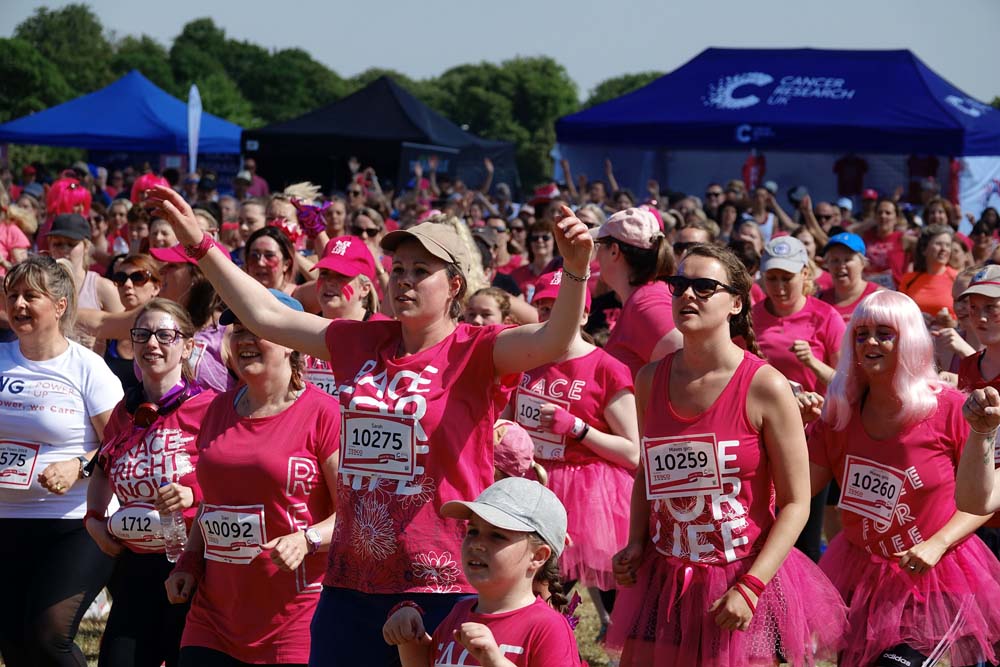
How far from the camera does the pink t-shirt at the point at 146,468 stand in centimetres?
483

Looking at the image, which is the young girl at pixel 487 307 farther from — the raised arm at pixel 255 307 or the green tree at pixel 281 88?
the green tree at pixel 281 88

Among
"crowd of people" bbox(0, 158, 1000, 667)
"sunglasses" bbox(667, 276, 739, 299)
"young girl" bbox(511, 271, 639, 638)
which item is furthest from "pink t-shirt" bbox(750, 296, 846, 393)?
"sunglasses" bbox(667, 276, 739, 299)

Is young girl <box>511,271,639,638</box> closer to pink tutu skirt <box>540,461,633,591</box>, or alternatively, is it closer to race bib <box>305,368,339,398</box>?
pink tutu skirt <box>540,461,633,591</box>

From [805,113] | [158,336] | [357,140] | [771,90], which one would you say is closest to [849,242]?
[158,336]

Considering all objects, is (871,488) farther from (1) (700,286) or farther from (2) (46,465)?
(2) (46,465)

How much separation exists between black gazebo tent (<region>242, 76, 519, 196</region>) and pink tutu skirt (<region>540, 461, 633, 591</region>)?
1988 centimetres

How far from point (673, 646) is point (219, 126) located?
→ 28.4 metres

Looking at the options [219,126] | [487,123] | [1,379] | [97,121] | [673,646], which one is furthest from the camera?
[487,123]

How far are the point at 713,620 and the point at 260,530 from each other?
1.52m

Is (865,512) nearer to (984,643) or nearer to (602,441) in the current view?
(984,643)

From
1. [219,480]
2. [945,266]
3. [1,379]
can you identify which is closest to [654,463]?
[219,480]

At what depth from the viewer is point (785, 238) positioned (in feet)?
24.1

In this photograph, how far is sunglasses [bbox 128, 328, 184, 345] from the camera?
5.25 metres

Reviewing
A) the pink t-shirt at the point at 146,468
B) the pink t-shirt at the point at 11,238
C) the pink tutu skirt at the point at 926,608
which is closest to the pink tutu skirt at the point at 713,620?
the pink tutu skirt at the point at 926,608
